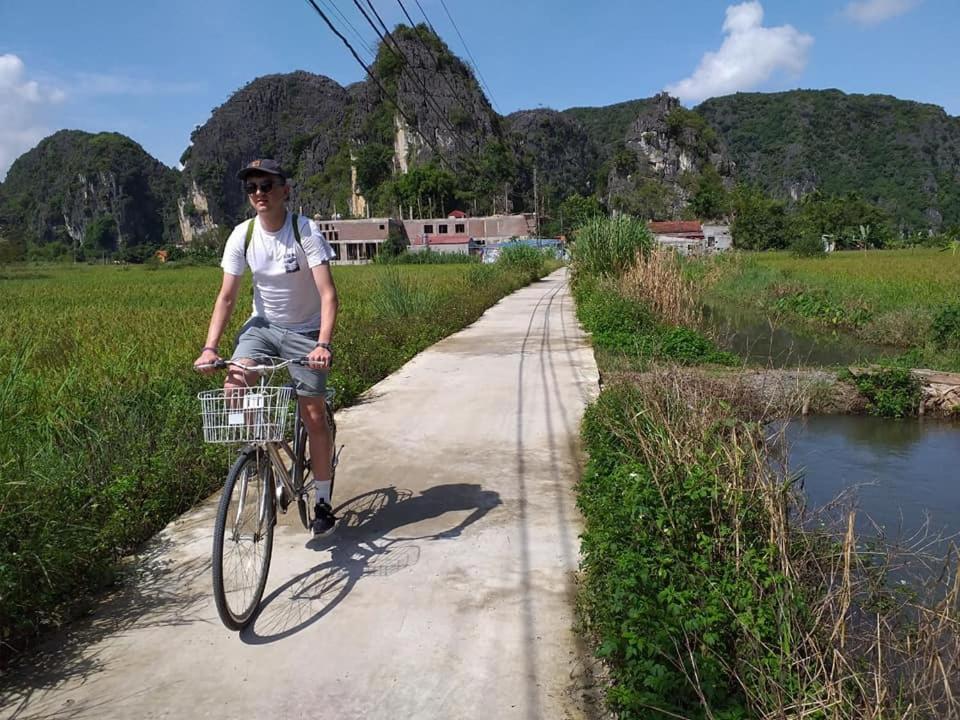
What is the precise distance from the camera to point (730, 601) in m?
2.53

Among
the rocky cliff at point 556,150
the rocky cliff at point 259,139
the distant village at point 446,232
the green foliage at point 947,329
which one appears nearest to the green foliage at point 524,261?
the green foliage at point 947,329

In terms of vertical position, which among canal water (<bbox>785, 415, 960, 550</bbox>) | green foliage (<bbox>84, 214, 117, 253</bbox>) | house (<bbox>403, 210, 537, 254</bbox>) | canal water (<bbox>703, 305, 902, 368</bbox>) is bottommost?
canal water (<bbox>785, 415, 960, 550</bbox>)

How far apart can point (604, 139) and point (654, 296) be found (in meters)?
150

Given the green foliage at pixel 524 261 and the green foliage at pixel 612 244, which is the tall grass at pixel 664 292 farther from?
the green foliage at pixel 524 261

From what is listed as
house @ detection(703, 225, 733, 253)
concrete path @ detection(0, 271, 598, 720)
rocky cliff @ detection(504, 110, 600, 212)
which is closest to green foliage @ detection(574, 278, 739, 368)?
concrete path @ detection(0, 271, 598, 720)

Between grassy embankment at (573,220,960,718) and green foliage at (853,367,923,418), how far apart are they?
13.4 ft

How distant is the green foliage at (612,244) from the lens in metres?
15.4

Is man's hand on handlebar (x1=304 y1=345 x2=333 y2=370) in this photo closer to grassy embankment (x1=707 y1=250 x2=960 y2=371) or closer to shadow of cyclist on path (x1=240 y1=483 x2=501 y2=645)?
shadow of cyclist on path (x1=240 y1=483 x2=501 y2=645)

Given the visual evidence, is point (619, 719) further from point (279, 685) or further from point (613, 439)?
point (613, 439)

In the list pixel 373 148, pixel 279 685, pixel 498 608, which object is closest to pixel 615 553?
pixel 498 608

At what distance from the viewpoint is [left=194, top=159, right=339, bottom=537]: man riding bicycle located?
3.12m

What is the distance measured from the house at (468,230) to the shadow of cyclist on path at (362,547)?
63.8m

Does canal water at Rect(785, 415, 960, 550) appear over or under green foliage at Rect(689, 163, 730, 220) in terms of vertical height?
under

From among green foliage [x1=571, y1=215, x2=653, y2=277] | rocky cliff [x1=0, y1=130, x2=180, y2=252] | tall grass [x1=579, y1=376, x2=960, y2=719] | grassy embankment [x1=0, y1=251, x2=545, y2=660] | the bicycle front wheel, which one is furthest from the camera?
rocky cliff [x1=0, y1=130, x2=180, y2=252]
